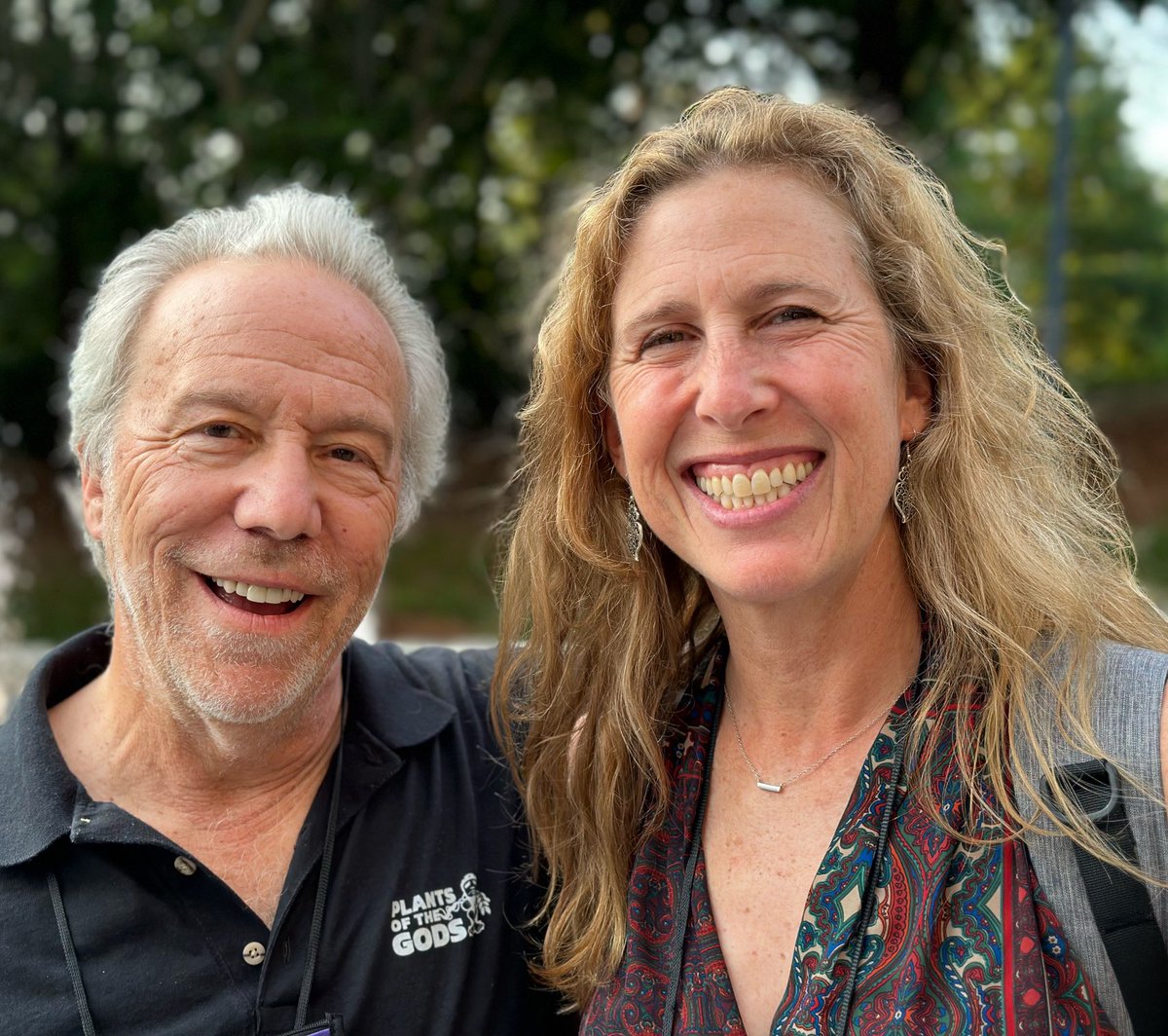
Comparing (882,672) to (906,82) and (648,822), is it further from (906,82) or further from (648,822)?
(906,82)

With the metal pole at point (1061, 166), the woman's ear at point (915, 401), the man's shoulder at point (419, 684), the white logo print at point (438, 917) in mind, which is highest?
the metal pole at point (1061, 166)

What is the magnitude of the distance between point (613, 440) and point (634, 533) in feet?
0.66

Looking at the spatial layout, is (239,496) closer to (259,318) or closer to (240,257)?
(259,318)

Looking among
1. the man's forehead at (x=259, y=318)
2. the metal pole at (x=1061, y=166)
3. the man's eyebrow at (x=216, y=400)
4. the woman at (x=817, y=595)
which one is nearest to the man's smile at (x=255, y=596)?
the man's eyebrow at (x=216, y=400)

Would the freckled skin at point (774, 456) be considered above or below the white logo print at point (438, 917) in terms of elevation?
above

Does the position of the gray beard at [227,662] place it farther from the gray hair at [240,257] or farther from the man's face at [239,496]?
the gray hair at [240,257]

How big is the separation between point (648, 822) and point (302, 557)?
81 cm

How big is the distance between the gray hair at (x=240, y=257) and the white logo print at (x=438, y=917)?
30.8 inches

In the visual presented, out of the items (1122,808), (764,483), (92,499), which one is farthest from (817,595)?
(92,499)

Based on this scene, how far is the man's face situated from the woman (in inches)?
17.1

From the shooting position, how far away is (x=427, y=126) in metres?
10.6

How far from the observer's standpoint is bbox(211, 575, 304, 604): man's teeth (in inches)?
86.0

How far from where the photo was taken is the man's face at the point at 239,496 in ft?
7.08

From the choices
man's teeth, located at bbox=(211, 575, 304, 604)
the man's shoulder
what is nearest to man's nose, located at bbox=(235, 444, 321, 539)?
man's teeth, located at bbox=(211, 575, 304, 604)
